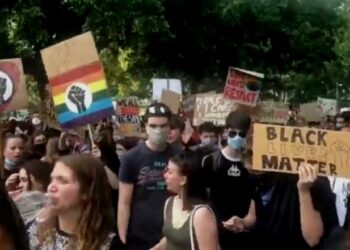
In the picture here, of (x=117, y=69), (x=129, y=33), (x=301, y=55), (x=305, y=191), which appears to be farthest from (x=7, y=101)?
(x=117, y=69)

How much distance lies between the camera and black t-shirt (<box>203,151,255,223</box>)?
23.1 ft

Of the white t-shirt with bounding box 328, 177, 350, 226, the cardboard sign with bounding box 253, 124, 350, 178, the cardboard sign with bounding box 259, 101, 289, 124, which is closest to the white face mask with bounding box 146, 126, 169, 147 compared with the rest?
the cardboard sign with bounding box 253, 124, 350, 178

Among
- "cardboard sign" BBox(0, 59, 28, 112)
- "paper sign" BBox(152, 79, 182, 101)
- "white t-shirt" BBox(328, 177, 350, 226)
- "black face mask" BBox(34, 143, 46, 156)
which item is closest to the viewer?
"white t-shirt" BBox(328, 177, 350, 226)

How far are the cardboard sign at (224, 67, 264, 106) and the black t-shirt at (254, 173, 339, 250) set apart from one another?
26.8ft

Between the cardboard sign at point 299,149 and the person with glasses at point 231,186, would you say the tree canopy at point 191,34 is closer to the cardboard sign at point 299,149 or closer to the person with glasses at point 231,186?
the person with glasses at point 231,186

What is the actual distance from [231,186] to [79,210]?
118 inches

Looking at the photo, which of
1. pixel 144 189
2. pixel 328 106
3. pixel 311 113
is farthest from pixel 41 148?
pixel 328 106

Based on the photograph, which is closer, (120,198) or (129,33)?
(120,198)

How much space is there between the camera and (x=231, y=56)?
28391 mm

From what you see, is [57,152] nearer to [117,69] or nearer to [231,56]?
[231,56]

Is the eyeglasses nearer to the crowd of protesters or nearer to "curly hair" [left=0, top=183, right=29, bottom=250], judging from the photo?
the crowd of protesters

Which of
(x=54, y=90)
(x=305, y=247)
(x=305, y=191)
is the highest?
(x=54, y=90)

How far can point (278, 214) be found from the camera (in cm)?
639

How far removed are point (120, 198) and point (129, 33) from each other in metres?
17.1
